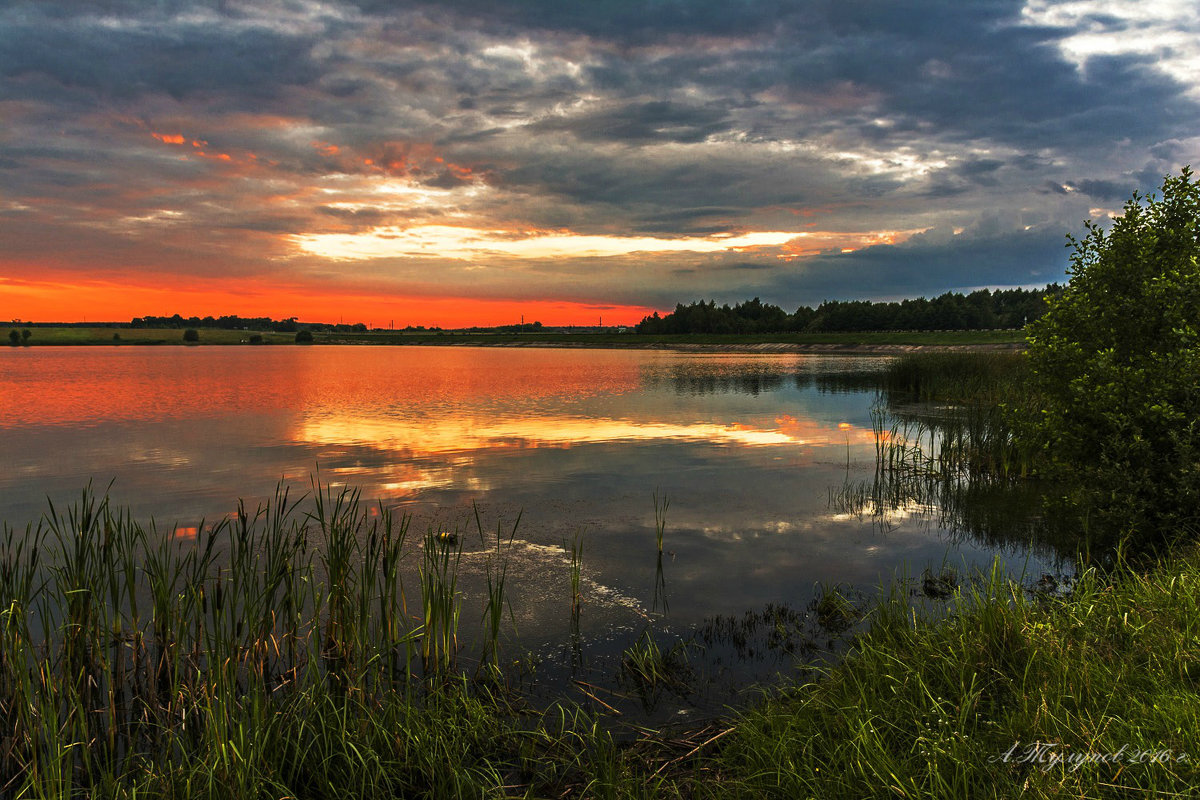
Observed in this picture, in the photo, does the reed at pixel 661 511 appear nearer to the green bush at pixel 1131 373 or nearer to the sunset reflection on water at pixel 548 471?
the sunset reflection on water at pixel 548 471

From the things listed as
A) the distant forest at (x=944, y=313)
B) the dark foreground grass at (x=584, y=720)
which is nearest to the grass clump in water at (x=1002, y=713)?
the dark foreground grass at (x=584, y=720)

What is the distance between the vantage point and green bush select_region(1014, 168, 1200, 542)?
11414 mm

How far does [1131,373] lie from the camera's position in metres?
11.9

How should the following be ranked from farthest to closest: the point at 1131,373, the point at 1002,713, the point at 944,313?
the point at 944,313 < the point at 1131,373 < the point at 1002,713

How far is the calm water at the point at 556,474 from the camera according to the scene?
1284 cm

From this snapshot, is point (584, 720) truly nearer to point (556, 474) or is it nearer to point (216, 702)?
point (216, 702)

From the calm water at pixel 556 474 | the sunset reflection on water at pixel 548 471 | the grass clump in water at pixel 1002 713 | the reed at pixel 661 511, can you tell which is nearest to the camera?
the grass clump in water at pixel 1002 713

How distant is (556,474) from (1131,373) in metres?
15.2

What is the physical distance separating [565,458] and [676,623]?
569 inches

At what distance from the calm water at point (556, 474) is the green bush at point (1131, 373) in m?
2.34

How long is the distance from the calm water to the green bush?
2340 mm

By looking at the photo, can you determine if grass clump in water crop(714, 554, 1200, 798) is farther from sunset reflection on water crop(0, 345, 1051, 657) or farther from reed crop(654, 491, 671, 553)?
reed crop(654, 491, 671, 553)

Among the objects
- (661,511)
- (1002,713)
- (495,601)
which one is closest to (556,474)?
(661,511)

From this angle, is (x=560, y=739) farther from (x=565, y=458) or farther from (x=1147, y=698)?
(x=565, y=458)
